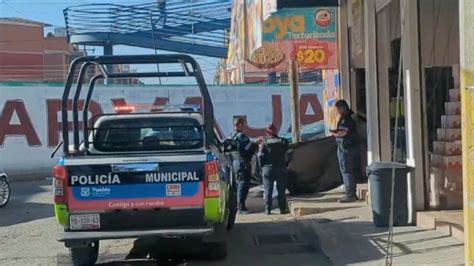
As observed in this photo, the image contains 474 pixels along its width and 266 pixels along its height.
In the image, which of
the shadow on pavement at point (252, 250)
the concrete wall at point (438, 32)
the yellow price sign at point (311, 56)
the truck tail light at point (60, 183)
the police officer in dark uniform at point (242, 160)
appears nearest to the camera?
the truck tail light at point (60, 183)

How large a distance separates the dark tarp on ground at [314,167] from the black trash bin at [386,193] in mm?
5118

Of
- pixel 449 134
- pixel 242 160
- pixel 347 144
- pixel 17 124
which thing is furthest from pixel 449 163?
pixel 17 124

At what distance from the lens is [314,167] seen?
16109 mm

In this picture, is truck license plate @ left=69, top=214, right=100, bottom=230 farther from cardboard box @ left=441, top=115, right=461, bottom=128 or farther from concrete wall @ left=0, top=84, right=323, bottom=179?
concrete wall @ left=0, top=84, right=323, bottom=179

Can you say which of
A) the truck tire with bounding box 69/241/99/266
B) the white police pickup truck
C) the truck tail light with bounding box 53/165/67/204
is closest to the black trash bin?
the white police pickup truck

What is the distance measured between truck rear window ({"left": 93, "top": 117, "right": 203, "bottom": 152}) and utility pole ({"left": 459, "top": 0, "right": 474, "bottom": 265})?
4.99 metres

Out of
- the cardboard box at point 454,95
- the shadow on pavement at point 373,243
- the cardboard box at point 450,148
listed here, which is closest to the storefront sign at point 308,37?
the cardboard box at point 454,95

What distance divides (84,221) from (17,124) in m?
19.3

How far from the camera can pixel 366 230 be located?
1095cm

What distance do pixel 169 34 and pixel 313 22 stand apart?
1974cm

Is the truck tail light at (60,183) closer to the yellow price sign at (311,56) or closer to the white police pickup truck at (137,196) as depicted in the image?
the white police pickup truck at (137,196)

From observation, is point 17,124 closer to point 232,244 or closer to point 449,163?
point 232,244

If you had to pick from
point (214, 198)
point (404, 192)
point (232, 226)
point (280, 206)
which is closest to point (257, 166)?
point (280, 206)

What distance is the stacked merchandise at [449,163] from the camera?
1123 cm
